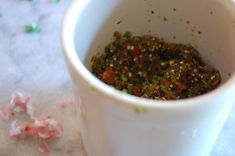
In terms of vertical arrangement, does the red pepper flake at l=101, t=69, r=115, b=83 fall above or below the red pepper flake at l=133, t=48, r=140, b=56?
below

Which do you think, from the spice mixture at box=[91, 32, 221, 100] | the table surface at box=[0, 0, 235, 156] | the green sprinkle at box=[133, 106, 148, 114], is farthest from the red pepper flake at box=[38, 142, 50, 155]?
the green sprinkle at box=[133, 106, 148, 114]

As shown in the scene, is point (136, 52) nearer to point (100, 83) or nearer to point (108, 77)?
point (108, 77)

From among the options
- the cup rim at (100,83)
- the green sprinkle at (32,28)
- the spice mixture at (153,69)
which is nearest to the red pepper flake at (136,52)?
the spice mixture at (153,69)

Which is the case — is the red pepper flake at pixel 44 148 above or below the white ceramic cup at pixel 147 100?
below

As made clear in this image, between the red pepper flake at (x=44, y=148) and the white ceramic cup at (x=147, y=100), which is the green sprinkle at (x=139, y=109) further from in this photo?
the red pepper flake at (x=44, y=148)

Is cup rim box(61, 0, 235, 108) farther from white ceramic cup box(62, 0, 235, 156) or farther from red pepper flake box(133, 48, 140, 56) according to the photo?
red pepper flake box(133, 48, 140, 56)

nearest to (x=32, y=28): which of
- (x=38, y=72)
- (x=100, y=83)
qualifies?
(x=38, y=72)
